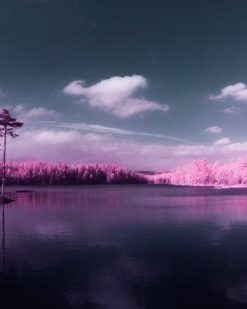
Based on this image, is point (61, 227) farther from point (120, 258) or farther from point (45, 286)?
point (45, 286)

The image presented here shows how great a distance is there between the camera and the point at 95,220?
45281 mm

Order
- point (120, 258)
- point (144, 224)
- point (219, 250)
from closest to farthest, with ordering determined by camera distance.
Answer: point (120, 258) < point (219, 250) < point (144, 224)

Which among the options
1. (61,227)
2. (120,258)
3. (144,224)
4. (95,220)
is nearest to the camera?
(120,258)

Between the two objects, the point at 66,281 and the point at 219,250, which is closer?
the point at 66,281

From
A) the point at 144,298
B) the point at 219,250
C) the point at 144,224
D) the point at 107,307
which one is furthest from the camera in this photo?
the point at 144,224

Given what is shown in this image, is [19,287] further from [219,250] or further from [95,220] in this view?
[95,220]

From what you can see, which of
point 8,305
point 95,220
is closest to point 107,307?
point 8,305

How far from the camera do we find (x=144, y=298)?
16266 mm

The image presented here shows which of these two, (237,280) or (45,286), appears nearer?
(45,286)

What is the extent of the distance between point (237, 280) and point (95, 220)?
27.7m

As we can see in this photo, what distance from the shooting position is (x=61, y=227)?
3822 cm

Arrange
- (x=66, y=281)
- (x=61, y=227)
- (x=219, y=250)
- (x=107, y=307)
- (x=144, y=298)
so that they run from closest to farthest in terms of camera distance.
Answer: (x=107, y=307) → (x=144, y=298) → (x=66, y=281) → (x=219, y=250) → (x=61, y=227)

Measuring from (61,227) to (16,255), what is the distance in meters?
13.9

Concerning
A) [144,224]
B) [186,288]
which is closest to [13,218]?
[144,224]
